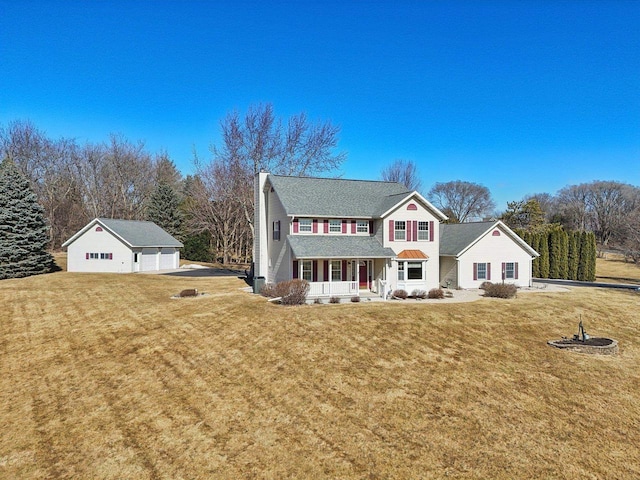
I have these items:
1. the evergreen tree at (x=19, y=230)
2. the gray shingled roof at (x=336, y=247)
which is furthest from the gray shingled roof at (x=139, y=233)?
Answer: the gray shingled roof at (x=336, y=247)

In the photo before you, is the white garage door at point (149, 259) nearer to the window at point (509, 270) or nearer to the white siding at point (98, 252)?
the white siding at point (98, 252)

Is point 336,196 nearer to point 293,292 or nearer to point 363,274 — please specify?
point 363,274

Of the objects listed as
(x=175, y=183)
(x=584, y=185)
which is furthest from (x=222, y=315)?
(x=584, y=185)

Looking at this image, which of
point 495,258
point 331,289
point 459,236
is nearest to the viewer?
point 331,289

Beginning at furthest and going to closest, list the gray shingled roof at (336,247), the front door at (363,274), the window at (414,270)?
the front door at (363,274) → the window at (414,270) → the gray shingled roof at (336,247)

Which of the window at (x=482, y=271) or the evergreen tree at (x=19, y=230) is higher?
the evergreen tree at (x=19, y=230)

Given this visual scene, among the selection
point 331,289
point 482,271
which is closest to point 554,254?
point 482,271

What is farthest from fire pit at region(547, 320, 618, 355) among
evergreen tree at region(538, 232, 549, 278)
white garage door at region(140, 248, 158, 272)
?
white garage door at region(140, 248, 158, 272)
